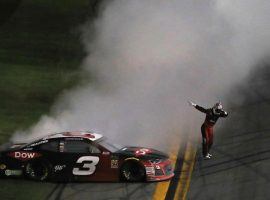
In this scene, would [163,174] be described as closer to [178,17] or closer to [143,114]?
[143,114]

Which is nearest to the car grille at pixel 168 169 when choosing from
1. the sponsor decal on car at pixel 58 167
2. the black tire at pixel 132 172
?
the black tire at pixel 132 172

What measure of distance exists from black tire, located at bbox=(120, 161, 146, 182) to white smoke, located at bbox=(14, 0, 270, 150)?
2.69m

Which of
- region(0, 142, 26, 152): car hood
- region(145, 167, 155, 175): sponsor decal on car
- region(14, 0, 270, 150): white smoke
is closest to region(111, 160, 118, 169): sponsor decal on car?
region(145, 167, 155, 175): sponsor decal on car

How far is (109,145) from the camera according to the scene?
1642 cm

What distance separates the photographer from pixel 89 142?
52.7 feet

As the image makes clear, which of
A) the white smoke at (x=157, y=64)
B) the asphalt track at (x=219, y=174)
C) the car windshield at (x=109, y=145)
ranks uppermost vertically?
the white smoke at (x=157, y=64)

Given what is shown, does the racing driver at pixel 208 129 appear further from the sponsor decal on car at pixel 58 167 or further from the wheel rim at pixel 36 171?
the wheel rim at pixel 36 171

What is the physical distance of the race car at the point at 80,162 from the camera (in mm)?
15867

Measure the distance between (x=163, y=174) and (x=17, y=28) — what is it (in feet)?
45.4

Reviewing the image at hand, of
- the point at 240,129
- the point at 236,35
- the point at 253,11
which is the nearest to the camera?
the point at 240,129

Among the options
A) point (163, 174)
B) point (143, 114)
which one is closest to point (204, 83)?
point (143, 114)

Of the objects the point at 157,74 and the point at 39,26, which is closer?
the point at 157,74

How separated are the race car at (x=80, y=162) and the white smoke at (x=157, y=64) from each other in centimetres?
253

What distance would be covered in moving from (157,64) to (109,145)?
28.7 ft
